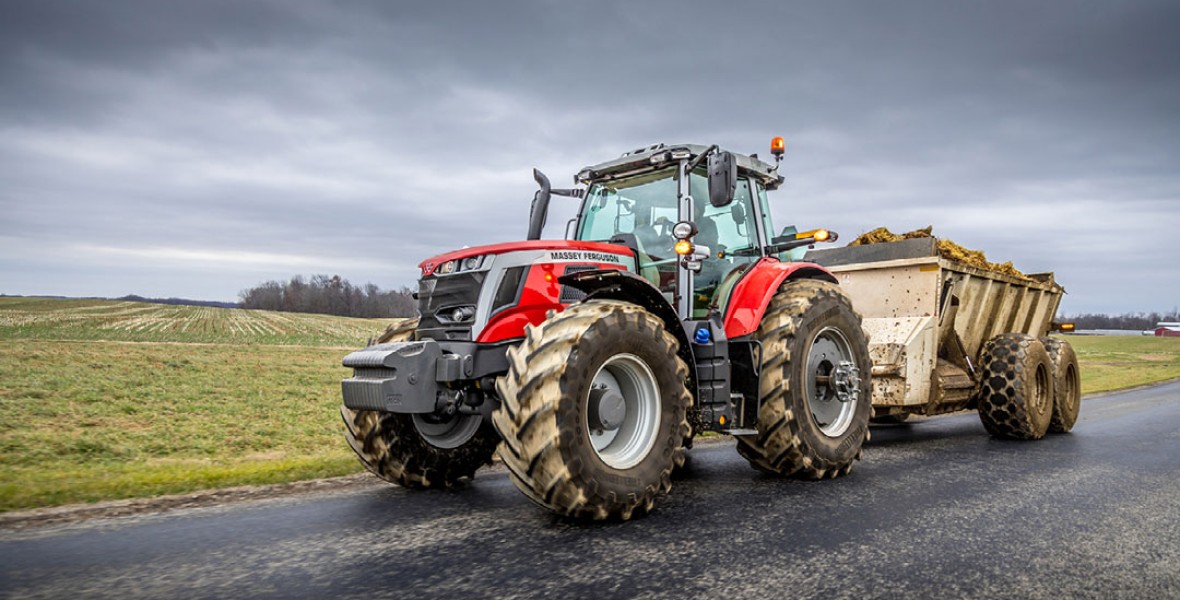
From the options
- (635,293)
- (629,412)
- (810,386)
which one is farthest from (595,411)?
(810,386)

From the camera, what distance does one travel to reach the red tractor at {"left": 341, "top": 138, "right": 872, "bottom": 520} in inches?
157

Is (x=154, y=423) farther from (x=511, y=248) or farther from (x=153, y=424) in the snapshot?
(x=511, y=248)

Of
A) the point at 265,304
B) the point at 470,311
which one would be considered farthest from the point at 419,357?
the point at 265,304

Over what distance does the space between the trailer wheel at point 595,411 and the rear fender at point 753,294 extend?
938 millimetres

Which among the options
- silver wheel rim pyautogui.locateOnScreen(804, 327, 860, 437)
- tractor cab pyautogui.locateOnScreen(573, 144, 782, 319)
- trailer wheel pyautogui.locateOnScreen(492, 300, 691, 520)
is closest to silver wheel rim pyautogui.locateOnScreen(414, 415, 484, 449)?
trailer wheel pyautogui.locateOnScreen(492, 300, 691, 520)

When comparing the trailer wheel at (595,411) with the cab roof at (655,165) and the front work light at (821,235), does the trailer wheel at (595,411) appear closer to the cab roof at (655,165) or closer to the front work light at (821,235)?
the cab roof at (655,165)

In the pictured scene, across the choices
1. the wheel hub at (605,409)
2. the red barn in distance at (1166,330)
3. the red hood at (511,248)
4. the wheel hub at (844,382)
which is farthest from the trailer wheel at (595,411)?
the red barn in distance at (1166,330)

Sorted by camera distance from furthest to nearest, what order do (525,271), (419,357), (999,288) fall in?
(999,288)
(525,271)
(419,357)

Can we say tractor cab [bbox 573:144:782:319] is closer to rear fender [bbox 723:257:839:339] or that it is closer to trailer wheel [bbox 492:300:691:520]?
rear fender [bbox 723:257:839:339]

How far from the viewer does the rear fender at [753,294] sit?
17.6 ft

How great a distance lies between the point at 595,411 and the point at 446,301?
1273mm

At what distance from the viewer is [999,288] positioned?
352 inches

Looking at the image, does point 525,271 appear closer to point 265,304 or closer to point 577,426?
point 577,426

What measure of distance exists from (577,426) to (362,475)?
8.11 feet
